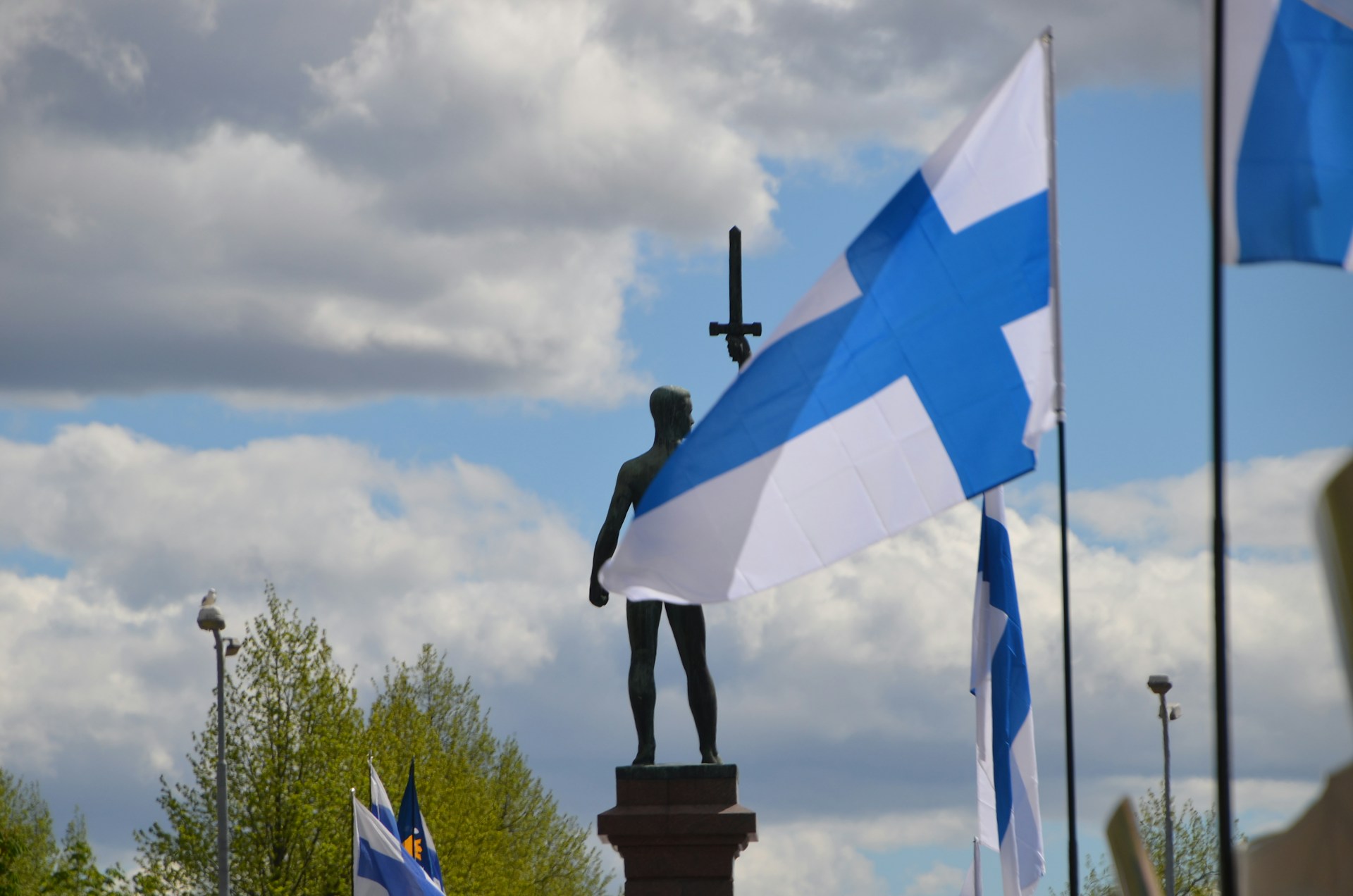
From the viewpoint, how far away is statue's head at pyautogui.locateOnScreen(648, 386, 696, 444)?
13.6m

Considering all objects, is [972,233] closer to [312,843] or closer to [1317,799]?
[1317,799]

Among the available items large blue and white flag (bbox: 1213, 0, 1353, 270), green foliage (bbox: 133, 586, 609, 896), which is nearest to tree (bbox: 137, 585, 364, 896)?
green foliage (bbox: 133, 586, 609, 896)

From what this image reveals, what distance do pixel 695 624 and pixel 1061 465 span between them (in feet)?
19.2

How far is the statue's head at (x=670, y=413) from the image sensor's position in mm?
13633

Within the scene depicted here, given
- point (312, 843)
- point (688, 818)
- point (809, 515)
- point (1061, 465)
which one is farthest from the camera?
point (312, 843)

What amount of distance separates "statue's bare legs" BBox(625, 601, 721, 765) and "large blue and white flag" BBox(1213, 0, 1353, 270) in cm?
751

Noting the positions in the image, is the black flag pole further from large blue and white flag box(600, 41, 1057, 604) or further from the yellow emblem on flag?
the yellow emblem on flag

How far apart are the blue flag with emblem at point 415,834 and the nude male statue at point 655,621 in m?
10.7

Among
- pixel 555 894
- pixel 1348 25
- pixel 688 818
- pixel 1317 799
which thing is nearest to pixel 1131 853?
pixel 1317 799

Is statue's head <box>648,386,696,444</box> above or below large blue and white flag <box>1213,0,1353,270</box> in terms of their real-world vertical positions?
above

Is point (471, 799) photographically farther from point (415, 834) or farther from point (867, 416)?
point (867, 416)

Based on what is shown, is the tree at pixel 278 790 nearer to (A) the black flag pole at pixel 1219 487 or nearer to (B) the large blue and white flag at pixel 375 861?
(B) the large blue and white flag at pixel 375 861

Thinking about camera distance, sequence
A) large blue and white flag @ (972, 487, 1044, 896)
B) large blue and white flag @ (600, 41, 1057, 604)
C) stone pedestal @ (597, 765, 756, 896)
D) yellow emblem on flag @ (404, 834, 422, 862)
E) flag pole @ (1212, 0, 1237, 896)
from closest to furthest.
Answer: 1. flag pole @ (1212, 0, 1237, 896)
2. large blue and white flag @ (600, 41, 1057, 604)
3. stone pedestal @ (597, 765, 756, 896)
4. large blue and white flag @ (972, 487, 1044, 896)
5. yellow emblem on flag @ (404, 834, 422, 862)

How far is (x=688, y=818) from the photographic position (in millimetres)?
12758
